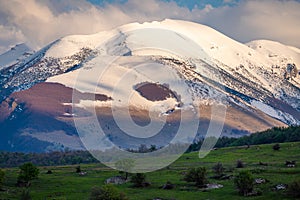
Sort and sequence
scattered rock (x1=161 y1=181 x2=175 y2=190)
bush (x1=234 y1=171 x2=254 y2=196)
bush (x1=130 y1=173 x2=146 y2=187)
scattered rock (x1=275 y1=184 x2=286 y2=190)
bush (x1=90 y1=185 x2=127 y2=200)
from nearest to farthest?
bush (x1=90 y1=185 x2=127 y2=200)
scattered rock (x1=275 y1=184 x2=286 y2=190)
bush (x1=234 y1=171 x2=254 y2=196)
scattered rock (x1=161 y1=181 x2=175 y2=190)
bush (x1=130 y1=173 x2=146 y2=187)

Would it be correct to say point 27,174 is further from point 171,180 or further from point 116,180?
point 171,180

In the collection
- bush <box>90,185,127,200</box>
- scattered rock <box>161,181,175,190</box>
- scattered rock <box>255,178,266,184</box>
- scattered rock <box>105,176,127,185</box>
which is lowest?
bush <box>90,185,127,200</box>

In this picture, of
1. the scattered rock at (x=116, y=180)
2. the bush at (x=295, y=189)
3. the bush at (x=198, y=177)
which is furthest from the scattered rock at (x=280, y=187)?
the scattered rock at (x=116, y=180)

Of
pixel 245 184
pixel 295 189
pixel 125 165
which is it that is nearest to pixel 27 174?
pixel 125 165

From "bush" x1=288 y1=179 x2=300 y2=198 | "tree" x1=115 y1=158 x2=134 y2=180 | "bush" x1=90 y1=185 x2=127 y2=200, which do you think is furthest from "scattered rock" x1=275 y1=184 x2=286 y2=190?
"tree" x1=115 y1=158 x2=134 y2=180

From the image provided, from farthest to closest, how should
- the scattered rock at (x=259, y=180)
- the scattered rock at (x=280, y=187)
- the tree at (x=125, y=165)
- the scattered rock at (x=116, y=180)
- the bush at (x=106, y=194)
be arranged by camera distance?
the tree at (x=125, y=165) < the scattered rock at (x=116, y=180) < the scattered rock at (x=259, y=180) < the scattered rock at (x=280, y=187) < the bush at (x=106, y=194)

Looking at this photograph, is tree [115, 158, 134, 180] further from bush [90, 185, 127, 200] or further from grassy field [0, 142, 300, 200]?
bush [90, 185, 127, 200]

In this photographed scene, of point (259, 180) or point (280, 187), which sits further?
point (259, 180)

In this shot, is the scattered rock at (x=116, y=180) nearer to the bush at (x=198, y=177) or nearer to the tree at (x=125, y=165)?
the tree at (x=125, y=165)

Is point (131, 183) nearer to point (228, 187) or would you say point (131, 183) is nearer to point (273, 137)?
point (228, 187)

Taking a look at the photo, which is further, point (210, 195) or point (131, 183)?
point (131, 183)

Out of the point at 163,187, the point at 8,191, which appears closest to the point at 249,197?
the point at 163,187

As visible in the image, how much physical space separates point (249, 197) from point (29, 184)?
4206 cm

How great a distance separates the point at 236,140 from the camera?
188625 millimetres
